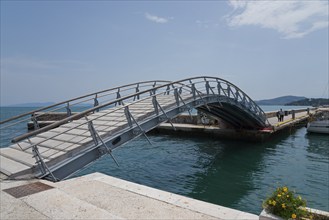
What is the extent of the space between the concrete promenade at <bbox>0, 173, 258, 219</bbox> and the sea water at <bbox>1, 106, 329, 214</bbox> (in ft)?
16.5

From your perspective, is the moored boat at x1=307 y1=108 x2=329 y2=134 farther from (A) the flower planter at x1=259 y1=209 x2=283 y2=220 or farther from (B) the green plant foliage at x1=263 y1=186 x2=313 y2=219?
(A) the flower planter at x1=259 y1=209 x2=283 y2=220

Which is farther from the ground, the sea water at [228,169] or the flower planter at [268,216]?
the flower planter at [268,216]

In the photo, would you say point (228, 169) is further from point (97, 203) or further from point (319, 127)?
point (319, 127)

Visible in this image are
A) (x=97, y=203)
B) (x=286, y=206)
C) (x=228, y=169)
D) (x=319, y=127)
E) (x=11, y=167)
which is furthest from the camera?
(x=319, y=127)

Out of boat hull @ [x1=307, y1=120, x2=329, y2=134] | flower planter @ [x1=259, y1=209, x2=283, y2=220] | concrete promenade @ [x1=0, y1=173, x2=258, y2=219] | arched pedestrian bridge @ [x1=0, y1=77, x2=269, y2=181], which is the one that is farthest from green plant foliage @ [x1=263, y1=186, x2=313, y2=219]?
boat hull @ [x1=307, y1=120, x2=329, y2=134]

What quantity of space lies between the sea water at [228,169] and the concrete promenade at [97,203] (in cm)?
504

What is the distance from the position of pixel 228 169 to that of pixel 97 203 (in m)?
11.7

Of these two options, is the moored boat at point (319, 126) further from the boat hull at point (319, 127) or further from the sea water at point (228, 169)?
the sea water at point (228, 169)

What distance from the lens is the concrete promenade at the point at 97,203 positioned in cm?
482

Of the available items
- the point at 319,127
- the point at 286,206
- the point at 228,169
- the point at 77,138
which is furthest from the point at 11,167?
the point at 319,127

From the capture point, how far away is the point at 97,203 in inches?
211

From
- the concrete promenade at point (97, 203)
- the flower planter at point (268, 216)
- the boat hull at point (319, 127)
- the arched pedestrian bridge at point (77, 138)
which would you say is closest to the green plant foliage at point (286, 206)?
the flower planter at point (268, 216)

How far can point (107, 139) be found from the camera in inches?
368

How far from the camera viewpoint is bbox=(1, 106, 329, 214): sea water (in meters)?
11.1
